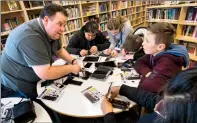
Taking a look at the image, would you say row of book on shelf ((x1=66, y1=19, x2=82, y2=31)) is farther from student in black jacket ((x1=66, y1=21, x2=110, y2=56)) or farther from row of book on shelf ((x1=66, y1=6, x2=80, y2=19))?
student in black jacket ((x1=66, y1=21, x2=110, y2=56))

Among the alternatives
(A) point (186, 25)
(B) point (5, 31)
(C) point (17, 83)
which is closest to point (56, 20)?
(C) point (17, 83)

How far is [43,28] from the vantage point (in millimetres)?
1281

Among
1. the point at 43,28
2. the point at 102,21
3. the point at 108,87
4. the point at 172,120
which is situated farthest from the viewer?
the point at 102,21

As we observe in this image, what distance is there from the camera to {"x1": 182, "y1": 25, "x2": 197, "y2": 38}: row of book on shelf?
256cm

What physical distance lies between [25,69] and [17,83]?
0.16 metres

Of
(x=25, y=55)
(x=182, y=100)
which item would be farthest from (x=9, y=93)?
(x=182, y=100)

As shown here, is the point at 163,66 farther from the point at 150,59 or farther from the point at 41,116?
the point at 41,116

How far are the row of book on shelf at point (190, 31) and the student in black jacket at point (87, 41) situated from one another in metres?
1.51

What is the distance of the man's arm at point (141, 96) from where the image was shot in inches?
36.5

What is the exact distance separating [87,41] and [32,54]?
1.07 m

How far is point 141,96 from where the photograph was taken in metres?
0.96

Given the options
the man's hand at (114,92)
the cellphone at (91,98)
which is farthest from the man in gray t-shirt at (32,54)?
the man's hand at (114,92)

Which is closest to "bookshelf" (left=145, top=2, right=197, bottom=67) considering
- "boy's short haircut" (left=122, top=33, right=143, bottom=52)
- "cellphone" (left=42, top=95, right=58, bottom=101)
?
"boy's short haircut" (left=122, top=33, right=143, bottom=52)

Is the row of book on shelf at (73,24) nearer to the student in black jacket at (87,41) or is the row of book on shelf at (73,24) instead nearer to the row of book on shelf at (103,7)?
the row of book on shelf at (103,7)
